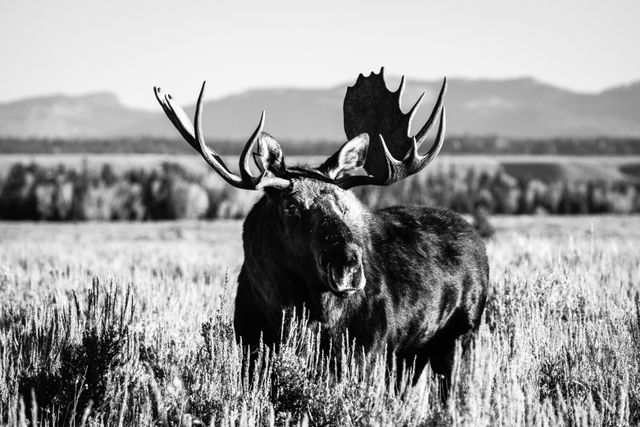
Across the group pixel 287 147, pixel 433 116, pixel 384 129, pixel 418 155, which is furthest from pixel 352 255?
pixel 287 147

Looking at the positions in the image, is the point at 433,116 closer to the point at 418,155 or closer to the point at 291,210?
the point at 418,155

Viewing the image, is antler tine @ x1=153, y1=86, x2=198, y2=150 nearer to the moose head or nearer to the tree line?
the moose head

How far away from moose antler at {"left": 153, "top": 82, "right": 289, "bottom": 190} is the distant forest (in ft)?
274

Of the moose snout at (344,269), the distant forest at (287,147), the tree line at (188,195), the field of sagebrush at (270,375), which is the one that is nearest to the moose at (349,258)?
the moose snout at (344,269)

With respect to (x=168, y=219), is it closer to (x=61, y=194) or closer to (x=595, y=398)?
(x=61, y=194)

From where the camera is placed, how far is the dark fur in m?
4.94

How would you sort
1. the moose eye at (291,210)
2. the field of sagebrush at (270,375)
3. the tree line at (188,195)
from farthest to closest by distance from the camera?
the tree line at (188,195) → the moose eye at (291,210) → the field of sagebrush at (270,375)

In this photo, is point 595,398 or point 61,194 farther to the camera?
point 61,194

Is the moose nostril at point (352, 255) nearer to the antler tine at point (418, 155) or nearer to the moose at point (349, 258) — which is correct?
the moose at point (349, 258)

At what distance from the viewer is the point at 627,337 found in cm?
560

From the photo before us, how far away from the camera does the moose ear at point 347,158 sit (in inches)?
209

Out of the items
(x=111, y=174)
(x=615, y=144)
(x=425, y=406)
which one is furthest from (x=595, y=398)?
(x=615, y=144)

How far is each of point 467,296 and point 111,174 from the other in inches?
1513

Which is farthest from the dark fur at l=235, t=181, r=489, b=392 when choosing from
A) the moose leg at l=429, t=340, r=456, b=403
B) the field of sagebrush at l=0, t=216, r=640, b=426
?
the field of sagebrush at l=0, t=216, r=640, b=426
